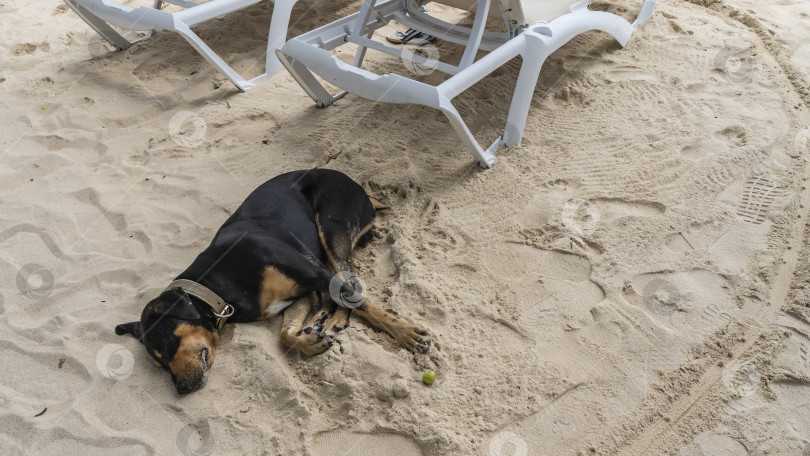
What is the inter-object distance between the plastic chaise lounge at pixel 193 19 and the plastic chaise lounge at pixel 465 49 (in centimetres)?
63

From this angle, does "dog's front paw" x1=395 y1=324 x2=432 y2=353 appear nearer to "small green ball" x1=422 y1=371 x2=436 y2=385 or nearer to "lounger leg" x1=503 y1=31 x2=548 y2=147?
"small green ball" x1=422 y1=371 x2=436 y2=385

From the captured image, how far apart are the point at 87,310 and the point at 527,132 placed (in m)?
2.79

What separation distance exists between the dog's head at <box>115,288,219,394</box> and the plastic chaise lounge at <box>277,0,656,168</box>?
5.48 feet

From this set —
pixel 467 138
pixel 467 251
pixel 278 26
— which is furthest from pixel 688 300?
pixel 278 26

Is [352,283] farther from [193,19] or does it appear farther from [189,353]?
[193,19]

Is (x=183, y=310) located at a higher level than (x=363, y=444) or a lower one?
higher

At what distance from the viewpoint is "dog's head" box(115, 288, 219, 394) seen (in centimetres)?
250

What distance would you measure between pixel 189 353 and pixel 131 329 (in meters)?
0.39

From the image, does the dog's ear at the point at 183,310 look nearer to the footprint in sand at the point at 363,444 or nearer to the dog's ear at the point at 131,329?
the dog's ear at the point at 131,329

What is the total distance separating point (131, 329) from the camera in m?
2.72

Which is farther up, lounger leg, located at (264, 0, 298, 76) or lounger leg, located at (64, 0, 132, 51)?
lounger leg, located at (264, 0, 298, 76)

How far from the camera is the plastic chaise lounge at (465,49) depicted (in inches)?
138

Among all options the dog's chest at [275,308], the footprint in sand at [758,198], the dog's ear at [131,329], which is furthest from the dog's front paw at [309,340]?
the footprint in sand at [758,198]

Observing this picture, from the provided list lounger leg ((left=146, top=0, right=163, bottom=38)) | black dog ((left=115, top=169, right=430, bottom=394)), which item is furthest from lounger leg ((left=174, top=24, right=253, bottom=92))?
black dog ((left=115, top=169, right=430, bottom=394))
